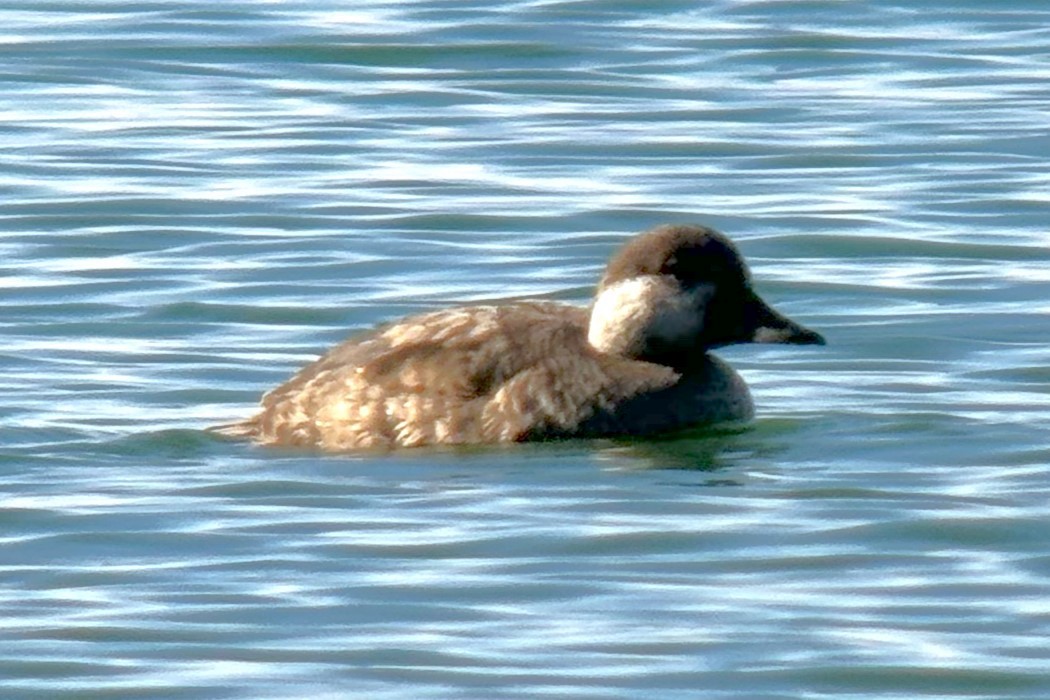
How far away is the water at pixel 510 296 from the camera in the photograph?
31.9 feet

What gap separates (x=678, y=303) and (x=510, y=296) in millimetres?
2612

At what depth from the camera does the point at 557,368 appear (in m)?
12.8

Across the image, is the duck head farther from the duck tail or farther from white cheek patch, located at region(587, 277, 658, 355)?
the duck tail

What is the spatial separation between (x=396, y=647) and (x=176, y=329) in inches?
217

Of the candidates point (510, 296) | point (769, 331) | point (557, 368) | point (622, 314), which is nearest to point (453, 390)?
point (557, 368)

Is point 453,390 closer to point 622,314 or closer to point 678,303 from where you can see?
point 622,314

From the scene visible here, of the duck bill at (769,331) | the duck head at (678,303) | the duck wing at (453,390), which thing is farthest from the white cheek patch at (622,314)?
the duck bill at (769,331)

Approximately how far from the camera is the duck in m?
12.7

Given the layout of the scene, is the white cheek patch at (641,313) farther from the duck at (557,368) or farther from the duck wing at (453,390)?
the duck wing at (453,390)

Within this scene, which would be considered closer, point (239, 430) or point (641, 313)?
point (239, 430)

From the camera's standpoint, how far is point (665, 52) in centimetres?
2239

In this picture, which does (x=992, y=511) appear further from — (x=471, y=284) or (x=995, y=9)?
(x=995, y=9)

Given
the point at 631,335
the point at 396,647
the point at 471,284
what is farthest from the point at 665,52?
the point at 396,647

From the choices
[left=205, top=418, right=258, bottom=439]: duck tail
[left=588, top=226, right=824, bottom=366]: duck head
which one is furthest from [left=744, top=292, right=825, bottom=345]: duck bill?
[left=205, top=418, right=258, bottom=439]: duck tail
